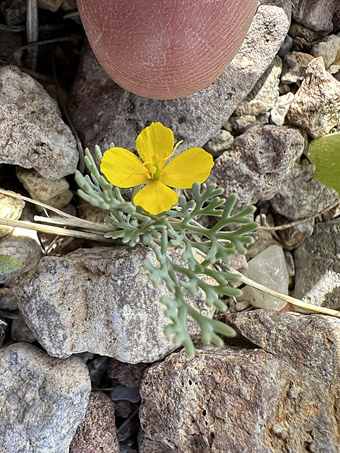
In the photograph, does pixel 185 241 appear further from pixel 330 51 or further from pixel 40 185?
pixel 330 51

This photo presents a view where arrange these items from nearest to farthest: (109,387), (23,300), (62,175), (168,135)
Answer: (168,135), (23,300), (62,175), (109,387)

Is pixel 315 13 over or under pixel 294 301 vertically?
over

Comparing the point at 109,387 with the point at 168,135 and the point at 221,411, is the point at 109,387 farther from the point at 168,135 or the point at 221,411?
the point at 168,135

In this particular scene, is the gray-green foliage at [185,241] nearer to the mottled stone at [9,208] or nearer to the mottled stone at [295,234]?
the mottled stone at [9,208]

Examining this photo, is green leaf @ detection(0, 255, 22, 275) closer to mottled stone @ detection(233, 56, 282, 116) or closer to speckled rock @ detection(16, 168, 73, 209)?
speckled rock @ detection(16, 168, 73, 209)

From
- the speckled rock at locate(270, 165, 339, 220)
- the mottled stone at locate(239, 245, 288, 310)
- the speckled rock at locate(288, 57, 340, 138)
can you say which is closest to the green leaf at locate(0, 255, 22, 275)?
the mottled stone at locate(239, 245, 288, 310)

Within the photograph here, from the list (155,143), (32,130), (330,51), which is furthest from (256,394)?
(330,51)

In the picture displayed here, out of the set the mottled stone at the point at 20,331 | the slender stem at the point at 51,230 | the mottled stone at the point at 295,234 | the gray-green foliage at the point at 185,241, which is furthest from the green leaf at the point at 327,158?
the mottled stone at the point at 20,331

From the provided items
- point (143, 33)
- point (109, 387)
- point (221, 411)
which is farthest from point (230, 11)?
point (109, 387)
